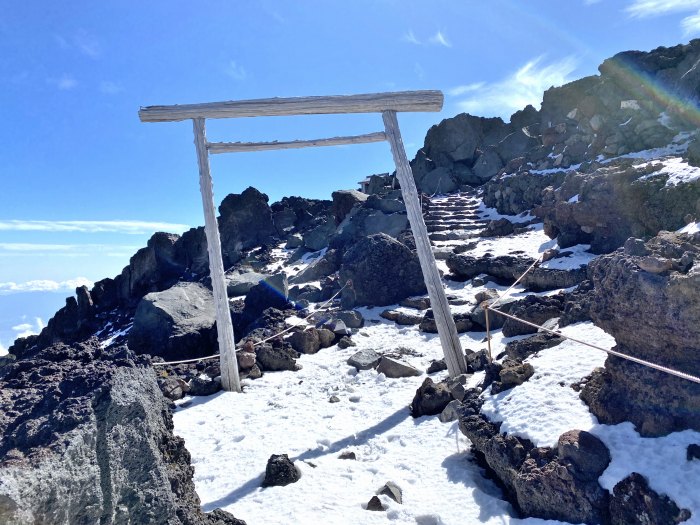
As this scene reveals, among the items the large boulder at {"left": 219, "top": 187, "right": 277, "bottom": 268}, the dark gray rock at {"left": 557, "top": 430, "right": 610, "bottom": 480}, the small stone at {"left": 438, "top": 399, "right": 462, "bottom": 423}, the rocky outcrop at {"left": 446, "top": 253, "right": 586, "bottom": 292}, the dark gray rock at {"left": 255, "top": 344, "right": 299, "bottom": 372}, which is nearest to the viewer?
the dark gray rock at {"left": 557, "top": 430, "right": 610, "bottom": 480}

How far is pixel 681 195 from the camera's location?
9.30m

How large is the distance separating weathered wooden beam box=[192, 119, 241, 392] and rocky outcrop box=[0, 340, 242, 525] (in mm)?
3954

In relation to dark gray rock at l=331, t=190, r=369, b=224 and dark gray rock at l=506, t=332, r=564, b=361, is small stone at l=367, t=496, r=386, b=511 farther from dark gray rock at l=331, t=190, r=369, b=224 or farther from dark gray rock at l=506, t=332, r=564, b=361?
dark gray rock at l=331, t=190, r=369, b=224

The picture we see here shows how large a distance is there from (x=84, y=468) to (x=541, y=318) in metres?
7.04

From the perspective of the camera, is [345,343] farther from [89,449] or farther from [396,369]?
[89,449]

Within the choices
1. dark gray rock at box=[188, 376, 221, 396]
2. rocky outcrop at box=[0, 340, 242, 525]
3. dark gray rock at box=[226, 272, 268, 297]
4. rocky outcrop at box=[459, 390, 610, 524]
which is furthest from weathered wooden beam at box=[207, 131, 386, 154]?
dark gray rock at box=[226, 272, 268, 297]

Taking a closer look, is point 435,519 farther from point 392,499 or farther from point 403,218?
point 403,218

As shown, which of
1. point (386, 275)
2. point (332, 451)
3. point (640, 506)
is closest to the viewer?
point (640, 506)

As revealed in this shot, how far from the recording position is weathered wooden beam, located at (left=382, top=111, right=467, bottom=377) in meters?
6.79

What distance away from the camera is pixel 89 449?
249cm

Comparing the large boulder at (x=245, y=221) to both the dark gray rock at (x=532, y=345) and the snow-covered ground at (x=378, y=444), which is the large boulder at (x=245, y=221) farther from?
the dark gray rock at (x=532, y=345)

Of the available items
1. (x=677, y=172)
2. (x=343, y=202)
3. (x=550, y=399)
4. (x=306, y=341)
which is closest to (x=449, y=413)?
(x=550, y=399)

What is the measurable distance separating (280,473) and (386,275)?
7895mm

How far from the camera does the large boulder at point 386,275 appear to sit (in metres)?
11.9
